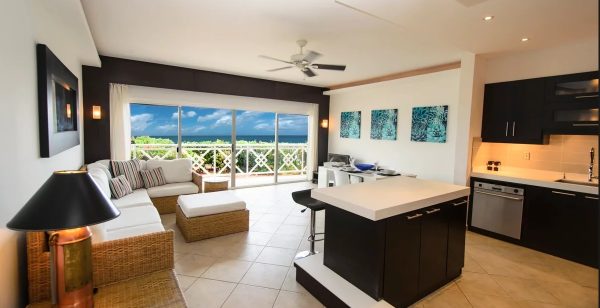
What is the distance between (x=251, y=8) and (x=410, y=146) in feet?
13.3

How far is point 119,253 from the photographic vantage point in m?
1.62

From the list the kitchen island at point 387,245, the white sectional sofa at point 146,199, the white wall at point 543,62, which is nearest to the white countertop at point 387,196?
the kitchen island at point 387,245

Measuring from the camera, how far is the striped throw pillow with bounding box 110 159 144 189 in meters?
4.25

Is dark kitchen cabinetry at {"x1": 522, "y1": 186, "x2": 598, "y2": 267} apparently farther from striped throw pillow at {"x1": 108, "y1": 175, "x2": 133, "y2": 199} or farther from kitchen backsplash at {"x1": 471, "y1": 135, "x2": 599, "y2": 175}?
striped throw pillow at {"x1": 108, "y1": 175, "x2": 133, "y2": 199}

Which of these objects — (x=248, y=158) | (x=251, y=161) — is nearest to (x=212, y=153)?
(x=248, y=158)

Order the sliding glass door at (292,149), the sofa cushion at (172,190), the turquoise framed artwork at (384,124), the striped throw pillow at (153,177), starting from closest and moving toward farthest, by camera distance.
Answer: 1. the sofa cushion at (172,190)
2. the striped throw pillow at (153,177)
3. the turquoise framed artwork at (384,124)
4. the sliding glass door at (292,149)

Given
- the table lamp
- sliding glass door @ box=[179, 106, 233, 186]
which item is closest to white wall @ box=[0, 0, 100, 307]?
the table lamp

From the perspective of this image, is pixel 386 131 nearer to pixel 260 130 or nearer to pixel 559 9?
pixel 559 9

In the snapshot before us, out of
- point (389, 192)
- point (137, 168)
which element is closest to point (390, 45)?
point (389, 192)

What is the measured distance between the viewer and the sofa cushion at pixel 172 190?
4227 mm

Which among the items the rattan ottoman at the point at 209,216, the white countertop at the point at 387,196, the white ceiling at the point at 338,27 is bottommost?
the rattan ottoman at the point at 209,216

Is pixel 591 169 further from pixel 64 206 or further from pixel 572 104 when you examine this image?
pixel 64 206

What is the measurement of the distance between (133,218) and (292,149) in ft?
17.6

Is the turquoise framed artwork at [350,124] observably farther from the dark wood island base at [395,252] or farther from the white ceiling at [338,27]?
the dark wood island base at [395,252]
